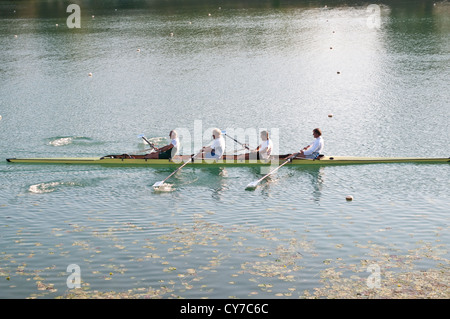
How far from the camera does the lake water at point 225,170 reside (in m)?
15.9

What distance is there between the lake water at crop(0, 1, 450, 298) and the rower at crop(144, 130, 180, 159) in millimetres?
1062

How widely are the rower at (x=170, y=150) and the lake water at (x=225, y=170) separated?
1.06 m

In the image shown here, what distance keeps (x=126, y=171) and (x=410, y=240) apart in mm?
11246

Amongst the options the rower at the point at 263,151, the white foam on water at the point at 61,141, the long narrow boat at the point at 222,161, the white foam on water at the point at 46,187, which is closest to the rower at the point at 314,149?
the long narrow boat at the point at 222,161

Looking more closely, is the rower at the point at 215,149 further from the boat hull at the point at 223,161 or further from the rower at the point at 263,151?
the rower at the point at 263,151

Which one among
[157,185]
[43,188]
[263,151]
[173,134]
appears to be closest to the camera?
[157,185]

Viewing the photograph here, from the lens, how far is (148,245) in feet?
57.0

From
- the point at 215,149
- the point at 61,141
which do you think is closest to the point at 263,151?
the point at 215,149

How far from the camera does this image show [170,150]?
2456 cm

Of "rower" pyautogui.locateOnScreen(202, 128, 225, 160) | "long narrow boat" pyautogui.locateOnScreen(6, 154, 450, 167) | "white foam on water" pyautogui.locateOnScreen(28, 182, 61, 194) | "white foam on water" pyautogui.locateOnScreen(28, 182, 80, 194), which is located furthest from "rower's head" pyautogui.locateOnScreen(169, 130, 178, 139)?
"white foam on water" pyautogui.locateOnScreen(28, 182, 61, 194)

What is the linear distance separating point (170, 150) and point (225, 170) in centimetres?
227

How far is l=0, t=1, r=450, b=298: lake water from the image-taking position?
1587cm

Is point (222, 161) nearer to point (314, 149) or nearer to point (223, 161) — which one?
point (223, 161)
